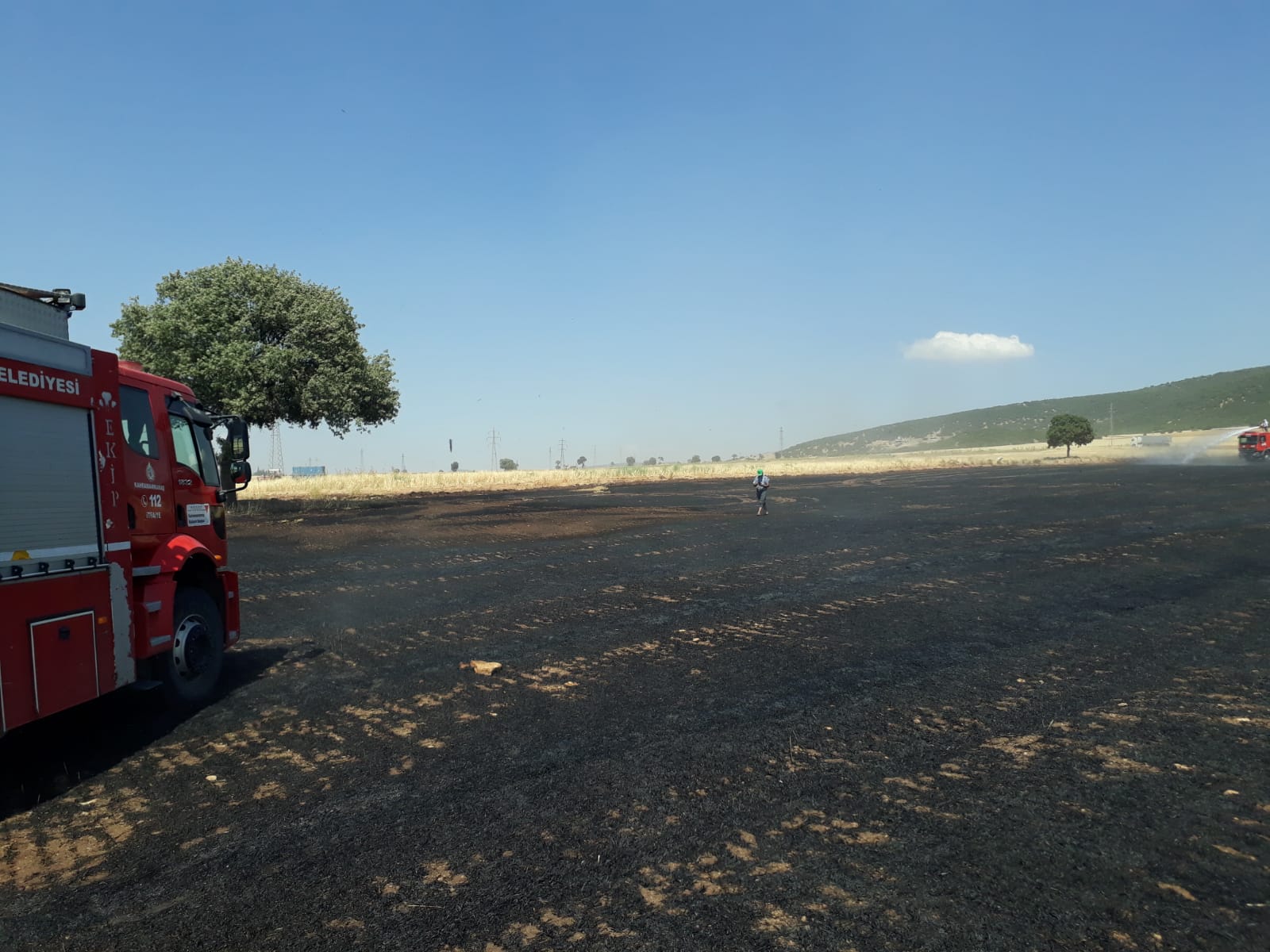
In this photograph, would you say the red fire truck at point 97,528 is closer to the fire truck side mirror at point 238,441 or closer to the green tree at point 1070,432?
the fire truck side mirror at point 238,441

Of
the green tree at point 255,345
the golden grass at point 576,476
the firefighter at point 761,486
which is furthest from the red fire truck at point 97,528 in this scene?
the golden grass at point 576,476

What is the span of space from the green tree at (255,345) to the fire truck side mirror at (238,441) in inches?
885

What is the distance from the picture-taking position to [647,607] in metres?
10.7

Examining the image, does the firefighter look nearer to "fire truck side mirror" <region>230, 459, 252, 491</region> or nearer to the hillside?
"fire truck side mirror" <region>230, 459, 252, 491</region>

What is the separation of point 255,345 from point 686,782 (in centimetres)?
2885

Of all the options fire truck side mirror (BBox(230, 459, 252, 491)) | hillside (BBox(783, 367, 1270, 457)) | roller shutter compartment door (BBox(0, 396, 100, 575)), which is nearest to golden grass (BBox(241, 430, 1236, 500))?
fire truck side mirror (BBox(230, 459, 252, 491))

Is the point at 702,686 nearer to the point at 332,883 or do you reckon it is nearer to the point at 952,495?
the point at 332,883

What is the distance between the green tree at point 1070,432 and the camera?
75688mm

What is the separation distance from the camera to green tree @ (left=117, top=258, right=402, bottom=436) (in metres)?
28.1

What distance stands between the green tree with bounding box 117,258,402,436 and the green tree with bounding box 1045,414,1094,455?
2711 inches

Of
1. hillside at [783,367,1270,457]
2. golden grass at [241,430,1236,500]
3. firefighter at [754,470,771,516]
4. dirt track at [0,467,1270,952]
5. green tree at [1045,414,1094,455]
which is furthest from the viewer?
hillside at [783,367,1270,457]

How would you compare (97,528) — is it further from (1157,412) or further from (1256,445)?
(1157,412)

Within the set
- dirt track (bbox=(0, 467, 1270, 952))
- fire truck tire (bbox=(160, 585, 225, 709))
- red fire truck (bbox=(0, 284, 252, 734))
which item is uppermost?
red fire truck (bbox=(0, 284, 252, 734))

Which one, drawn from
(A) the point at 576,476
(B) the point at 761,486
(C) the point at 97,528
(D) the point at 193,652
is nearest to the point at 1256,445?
(B) the point at 761,486
